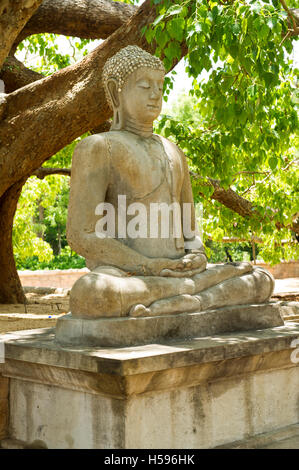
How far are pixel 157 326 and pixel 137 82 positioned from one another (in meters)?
1.65

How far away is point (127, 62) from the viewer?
4367 mm

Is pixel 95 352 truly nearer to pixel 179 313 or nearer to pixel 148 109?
pixel 179 313

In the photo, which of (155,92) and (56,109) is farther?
(56,109)

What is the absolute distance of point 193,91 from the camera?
31.7 ft

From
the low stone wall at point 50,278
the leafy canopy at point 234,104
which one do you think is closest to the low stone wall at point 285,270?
the low stone wall at point 50,278

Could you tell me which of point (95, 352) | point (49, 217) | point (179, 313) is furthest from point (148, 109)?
point (49, 217)

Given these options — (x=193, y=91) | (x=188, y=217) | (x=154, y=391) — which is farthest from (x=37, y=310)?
(x=154, y=391)

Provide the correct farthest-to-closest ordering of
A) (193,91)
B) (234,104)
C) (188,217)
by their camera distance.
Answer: (193,91) → (234,104) → (188,217)

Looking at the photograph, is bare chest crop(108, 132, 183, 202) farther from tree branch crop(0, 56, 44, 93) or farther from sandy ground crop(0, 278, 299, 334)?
tree branch crop(0, 56, 44, 93)

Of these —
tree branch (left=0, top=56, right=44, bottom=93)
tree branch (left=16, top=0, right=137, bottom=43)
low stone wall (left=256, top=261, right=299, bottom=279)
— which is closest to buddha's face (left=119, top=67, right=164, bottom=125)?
tree branch (left=16, top=0, right=137, bottom=43)

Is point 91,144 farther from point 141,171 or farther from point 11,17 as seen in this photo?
point 11,17

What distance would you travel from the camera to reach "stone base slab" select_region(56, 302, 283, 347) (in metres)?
3.73

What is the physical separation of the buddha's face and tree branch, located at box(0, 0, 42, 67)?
8.47 feet
